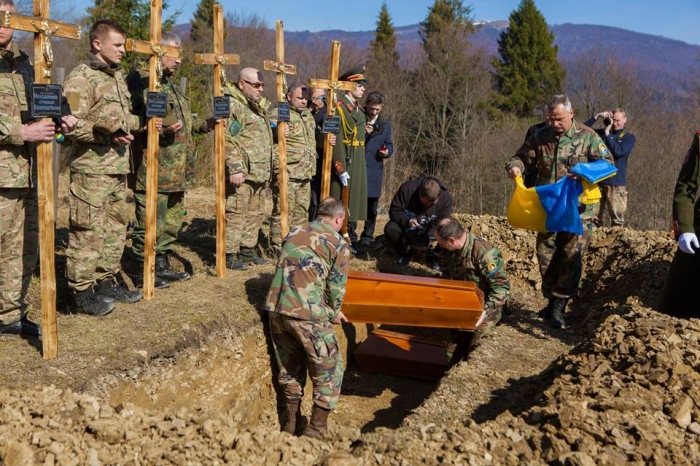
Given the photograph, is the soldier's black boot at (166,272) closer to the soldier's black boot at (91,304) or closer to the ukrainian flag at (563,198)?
the soldier's black boot at (91,304)

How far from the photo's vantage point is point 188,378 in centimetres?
504

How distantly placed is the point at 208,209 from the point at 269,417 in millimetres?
5153

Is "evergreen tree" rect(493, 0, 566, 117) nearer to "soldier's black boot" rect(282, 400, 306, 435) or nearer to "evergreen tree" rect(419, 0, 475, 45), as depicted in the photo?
"evergreen tree" rect(419, 0, 475, 45)

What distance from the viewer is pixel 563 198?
240 inches

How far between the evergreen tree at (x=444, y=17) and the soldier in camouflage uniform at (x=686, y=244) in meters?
32.3

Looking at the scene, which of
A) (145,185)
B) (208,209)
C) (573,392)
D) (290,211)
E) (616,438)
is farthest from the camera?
(208,209)

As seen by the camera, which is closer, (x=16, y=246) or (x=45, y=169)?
(x=45, y=169)

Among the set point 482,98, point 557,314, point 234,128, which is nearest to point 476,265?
point 557,314

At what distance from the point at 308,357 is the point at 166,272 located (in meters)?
2.16

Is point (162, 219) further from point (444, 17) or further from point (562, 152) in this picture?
point (444, 17)

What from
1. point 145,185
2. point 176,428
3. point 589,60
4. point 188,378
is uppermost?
point 589,60

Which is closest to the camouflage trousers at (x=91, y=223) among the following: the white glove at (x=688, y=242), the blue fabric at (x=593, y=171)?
the blue fabric at (x=593, y=171)

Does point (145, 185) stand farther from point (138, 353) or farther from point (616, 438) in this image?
point (616, 438)

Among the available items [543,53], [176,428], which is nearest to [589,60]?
[543,53]
